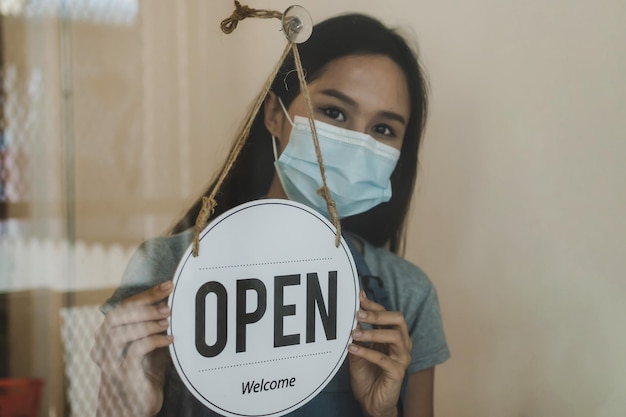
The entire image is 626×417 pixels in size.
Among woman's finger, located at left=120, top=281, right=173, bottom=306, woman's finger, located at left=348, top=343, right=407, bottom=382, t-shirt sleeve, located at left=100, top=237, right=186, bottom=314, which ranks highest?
t-shirt sleeve, located at left=100, top=237, right=186, bottom=314

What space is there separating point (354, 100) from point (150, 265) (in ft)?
0.97

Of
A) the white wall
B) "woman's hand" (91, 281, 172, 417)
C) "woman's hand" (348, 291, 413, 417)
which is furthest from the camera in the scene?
the white wall

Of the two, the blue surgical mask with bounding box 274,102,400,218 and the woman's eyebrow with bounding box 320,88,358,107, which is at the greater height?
the woman's eyebrow with bounding box 320,88,358,107

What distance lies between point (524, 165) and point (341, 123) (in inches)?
13.3

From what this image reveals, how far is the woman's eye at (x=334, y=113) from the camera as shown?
2.58 feet

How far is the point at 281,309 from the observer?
2.47ft

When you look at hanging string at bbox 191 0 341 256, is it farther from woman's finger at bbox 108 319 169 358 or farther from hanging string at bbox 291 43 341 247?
woman's finger at bbox 108 319 169 358

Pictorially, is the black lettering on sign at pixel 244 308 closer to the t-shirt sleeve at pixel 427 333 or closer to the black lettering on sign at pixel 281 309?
the black lettering on sign at pixel 281 309

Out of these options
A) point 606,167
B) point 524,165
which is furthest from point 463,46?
point 606,167

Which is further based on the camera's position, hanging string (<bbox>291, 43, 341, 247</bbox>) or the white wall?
the white wall

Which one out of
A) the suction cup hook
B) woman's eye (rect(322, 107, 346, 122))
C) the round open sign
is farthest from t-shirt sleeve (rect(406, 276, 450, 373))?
the suction cup hook

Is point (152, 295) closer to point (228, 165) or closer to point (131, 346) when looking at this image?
point (131, 346)

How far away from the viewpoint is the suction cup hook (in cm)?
75

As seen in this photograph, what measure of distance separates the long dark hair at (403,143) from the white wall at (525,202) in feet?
0.11
